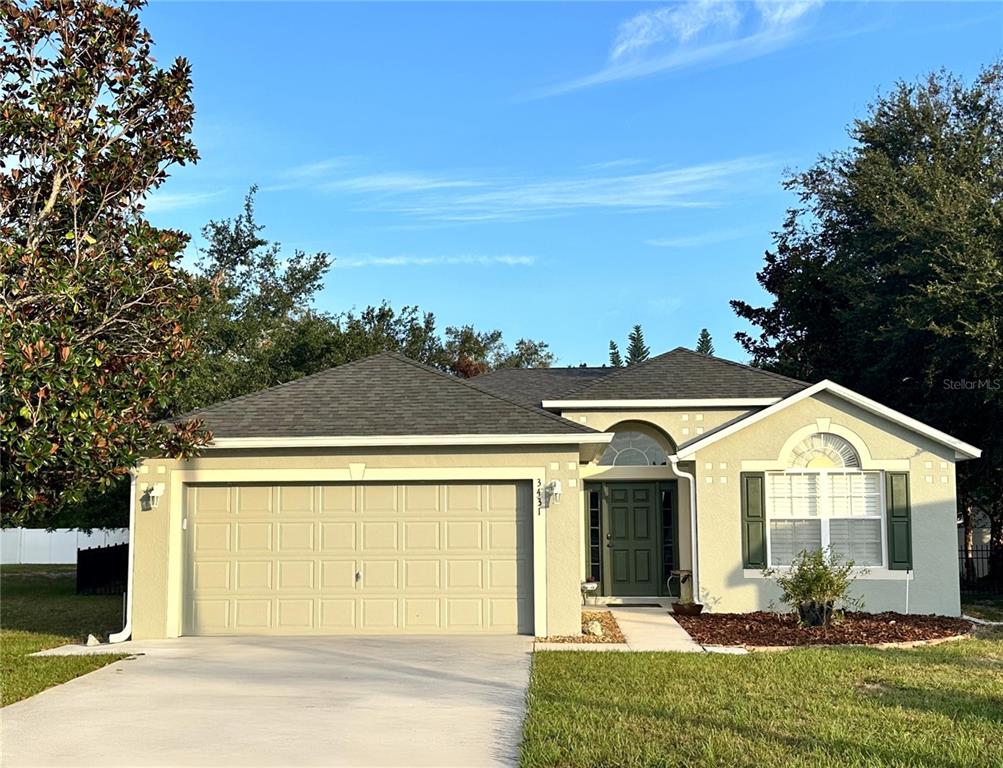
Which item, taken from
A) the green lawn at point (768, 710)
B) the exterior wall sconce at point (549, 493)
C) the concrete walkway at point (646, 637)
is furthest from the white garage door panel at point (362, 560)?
the green lawn at point (768, 710)

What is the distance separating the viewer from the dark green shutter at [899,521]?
15.2 m

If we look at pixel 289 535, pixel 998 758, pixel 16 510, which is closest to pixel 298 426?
pixel 289 535

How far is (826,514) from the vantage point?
612 inches

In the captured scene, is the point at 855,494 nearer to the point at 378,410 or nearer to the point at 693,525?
the point at 693,525

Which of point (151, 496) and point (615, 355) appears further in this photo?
point (615, 355)

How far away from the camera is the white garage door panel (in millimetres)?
13586

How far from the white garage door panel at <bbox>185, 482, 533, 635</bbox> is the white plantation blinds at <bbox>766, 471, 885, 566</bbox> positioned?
4.44 m

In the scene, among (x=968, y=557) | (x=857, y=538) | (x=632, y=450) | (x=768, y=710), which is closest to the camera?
(x=768, y=710)

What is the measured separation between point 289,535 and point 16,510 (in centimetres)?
356

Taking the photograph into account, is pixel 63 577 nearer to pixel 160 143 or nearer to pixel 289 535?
pixel 289 535

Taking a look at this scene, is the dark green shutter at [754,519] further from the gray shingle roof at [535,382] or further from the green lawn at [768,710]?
the gray shingle roof at [535,382]

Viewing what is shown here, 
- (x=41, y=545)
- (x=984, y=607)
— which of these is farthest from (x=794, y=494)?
(x=41, y=545)

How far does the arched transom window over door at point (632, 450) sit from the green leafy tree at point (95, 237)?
765 cm

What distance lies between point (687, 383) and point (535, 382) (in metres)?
4.35
